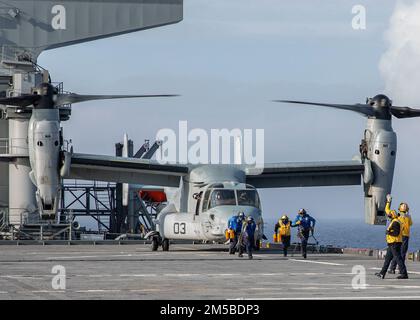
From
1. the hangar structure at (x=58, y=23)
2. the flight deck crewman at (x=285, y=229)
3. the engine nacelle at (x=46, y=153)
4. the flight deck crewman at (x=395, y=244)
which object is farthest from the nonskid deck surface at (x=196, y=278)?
the hangar structure at (x=58, y=23)

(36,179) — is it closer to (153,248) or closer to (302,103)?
(153,248)

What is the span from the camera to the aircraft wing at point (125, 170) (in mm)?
37188

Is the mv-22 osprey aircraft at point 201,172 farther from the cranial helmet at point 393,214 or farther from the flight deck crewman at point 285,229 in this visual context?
the cranial helmet at point 393,214

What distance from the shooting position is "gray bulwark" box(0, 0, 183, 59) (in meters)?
50.6

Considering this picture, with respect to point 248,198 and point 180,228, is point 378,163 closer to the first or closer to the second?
point 248,198

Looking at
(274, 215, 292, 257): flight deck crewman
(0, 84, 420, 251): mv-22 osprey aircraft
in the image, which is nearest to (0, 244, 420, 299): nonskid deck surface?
(274, 215, 292, 257): flight deck crewman

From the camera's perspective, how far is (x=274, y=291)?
18.7 metres

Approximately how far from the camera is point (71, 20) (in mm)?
50875

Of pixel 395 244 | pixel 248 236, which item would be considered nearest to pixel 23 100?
pixel 248 236

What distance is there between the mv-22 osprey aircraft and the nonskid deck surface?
106 inches

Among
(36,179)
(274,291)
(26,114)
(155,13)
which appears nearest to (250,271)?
(274,291)

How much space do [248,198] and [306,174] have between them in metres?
6.67

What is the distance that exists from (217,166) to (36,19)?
18.7 m

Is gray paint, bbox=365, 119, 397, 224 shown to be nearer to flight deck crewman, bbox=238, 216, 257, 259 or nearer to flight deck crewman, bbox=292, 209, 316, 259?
flight deck crewman, bbox=292, 209, 316, 259
